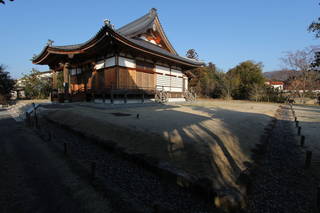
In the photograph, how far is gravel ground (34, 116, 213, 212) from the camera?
2383 mm

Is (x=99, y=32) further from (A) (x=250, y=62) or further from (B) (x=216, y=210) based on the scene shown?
(A) (x=250, y=62)

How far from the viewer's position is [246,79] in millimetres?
31906

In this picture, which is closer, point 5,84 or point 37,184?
point 37,184

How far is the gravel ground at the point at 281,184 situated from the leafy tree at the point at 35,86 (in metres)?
32.7

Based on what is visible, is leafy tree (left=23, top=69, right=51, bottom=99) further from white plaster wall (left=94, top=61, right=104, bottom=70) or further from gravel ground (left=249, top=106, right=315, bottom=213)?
gravel ground (left=249, top=106, right=315, bottom=213)

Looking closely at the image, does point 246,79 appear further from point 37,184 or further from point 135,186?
point 37,184

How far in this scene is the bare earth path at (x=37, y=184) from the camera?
2312 mm

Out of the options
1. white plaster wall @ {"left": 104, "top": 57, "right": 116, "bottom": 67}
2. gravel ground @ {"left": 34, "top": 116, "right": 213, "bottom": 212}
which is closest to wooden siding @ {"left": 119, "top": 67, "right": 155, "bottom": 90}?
white plaster wall @ {"left": 104, "top": 57, "right": 116, "bottom": 67}

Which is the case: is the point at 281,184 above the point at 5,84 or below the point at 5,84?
below

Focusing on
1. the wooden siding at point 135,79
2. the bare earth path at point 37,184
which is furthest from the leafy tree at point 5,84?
the bare earth path at point 37,184

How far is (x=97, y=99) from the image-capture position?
13.4 meters

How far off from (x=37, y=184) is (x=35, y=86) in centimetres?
3121

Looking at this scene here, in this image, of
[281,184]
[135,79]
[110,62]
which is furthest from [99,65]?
[281,184]

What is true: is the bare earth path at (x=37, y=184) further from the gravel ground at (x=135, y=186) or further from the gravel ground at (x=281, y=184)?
the gravel ground at (x=281, y=184)
